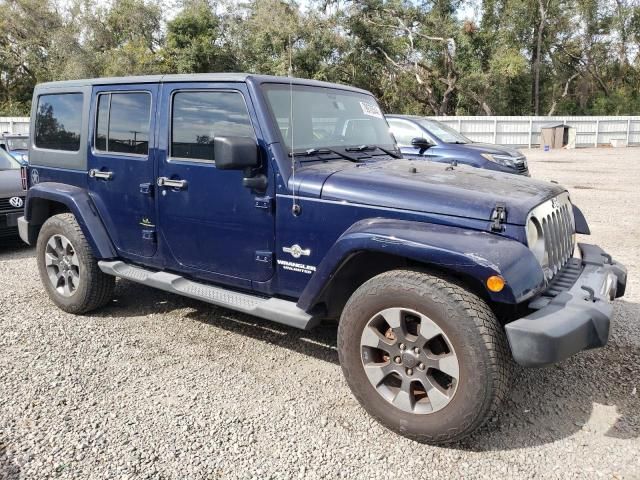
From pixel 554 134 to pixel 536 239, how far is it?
2643 cm

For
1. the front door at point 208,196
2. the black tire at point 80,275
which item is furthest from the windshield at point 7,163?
the front door at point 208,196

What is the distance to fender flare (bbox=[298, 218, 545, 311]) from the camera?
270 centimetres

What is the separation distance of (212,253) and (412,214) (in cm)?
154

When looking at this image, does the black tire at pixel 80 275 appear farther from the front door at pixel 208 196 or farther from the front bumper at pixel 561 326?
the front bumper at pixel 561 326

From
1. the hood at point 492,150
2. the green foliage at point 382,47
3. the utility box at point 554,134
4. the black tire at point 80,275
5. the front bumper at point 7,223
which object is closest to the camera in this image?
the black tire at point 80,275

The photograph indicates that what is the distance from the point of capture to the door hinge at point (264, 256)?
362 cm

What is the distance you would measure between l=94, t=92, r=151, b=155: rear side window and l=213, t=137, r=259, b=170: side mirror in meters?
1.14

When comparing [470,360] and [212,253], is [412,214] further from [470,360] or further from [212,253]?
[212,253]

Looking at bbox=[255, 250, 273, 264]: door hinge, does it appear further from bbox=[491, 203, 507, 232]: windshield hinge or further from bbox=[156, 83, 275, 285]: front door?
bbox=[491, 203, 507, 232]: windshield hinge

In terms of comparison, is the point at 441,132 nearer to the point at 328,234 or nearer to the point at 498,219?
the point at 328,234

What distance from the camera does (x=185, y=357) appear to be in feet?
13.3

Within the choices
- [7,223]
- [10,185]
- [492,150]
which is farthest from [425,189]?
[492,150]

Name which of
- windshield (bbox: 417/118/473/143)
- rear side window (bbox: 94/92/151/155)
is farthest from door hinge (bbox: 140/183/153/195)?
windshield (bbox: 417/118/473/143)

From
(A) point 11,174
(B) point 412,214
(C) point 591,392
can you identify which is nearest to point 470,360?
(B) point 412,214
